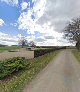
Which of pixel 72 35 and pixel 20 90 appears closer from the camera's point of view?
pixel 20 90

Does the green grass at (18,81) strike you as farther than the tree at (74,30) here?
No

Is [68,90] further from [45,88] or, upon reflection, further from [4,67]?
[4,67]

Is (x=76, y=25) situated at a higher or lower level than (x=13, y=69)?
higher

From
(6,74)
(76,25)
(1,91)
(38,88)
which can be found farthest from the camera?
(76,25)

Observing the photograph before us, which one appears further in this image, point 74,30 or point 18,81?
point 74,30

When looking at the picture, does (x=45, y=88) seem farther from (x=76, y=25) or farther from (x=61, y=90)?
(x=76, y=25)

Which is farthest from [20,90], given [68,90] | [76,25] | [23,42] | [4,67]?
[23,42]

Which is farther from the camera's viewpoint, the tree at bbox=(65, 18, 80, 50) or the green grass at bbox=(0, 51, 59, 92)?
the tree at bbox=(65, 18, 80, 50)

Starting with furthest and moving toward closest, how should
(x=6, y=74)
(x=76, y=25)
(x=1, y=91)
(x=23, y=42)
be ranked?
(x=23, y=42)
(x=76, y=25)
(x=6, y=74)
(x=1, y=91)

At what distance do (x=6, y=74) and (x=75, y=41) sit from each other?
77.4m

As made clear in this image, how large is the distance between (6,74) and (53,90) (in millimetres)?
7260

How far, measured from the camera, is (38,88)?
11.5 meters

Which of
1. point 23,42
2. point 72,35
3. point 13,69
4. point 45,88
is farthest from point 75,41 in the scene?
point 23,42

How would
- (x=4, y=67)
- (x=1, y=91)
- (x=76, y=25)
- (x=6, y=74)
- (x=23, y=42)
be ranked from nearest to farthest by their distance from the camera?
(x=1, y=91)
(x=6, y=74)
(x=4, y=67)
(x=76, y=25)
(x=23, y=42)
